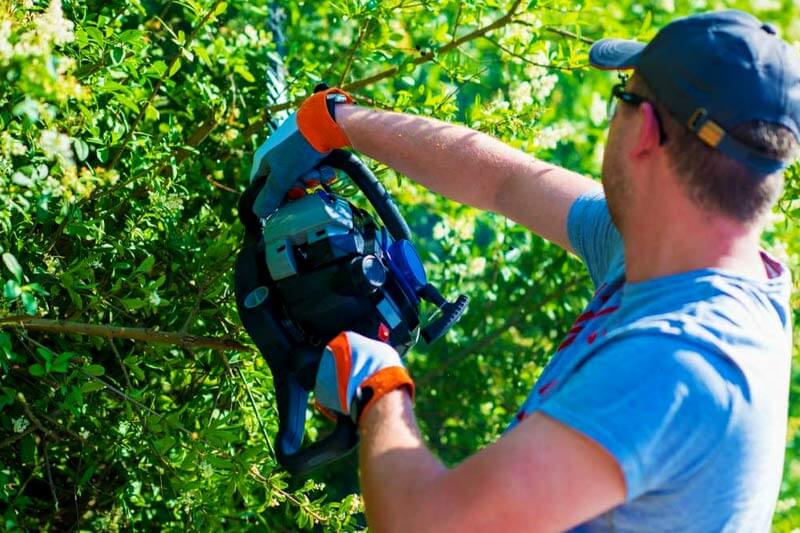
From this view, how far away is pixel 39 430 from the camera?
283 centimetres

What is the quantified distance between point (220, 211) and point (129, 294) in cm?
60

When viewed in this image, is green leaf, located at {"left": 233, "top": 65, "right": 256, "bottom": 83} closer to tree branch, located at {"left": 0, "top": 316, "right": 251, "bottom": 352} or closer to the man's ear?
tree branch, located at {"left": 0, "top": 316, "right": 251, "bottom": 352}

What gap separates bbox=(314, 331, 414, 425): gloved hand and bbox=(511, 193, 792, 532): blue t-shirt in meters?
0.26

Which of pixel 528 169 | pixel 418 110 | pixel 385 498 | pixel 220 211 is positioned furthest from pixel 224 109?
pixel 385 498

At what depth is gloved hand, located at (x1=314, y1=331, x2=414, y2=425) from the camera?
187 centimetres

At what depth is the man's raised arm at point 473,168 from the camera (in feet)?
7.97

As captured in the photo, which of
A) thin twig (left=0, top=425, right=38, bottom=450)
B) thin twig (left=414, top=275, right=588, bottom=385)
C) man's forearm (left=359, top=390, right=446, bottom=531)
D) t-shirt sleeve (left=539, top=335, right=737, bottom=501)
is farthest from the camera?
thin twig (left=414, top=275, right=588, bottom=385)

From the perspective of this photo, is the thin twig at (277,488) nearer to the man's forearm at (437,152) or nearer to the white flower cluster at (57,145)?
the man's forearm at (437,152)

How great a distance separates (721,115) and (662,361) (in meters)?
0.43

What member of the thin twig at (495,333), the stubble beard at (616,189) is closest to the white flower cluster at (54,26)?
the stubble beard at (616,189)

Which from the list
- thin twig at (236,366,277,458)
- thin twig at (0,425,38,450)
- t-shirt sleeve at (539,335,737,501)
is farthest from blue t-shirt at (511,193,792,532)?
thin twig at (0,425,38,450)

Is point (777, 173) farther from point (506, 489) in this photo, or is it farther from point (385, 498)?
point (385, 498)

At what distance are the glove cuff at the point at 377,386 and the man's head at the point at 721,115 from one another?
463 mm

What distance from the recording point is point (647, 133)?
1.87 meters
